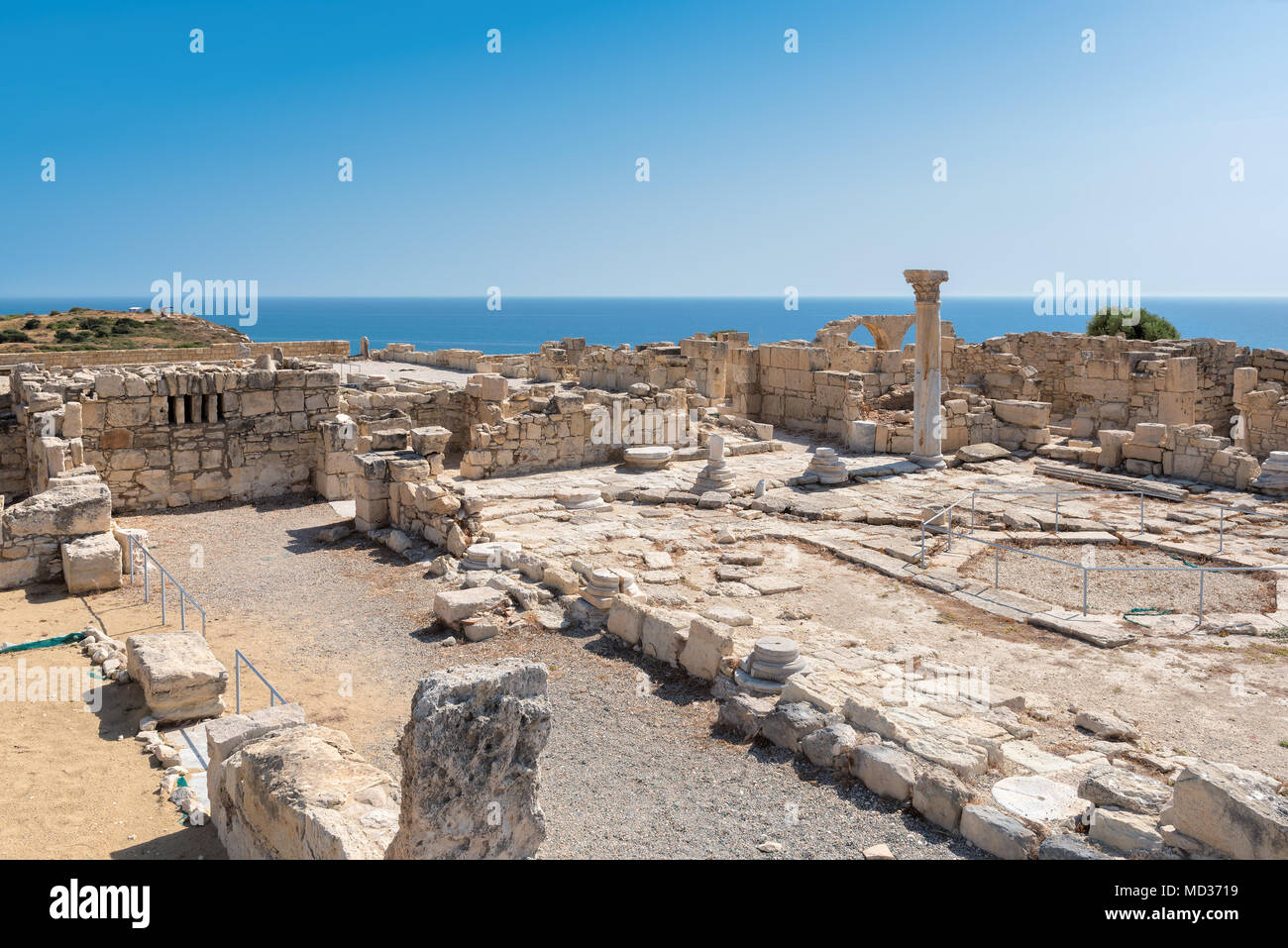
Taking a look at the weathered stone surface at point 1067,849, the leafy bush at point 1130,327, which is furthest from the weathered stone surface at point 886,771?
the leafy bush at point 1130,327

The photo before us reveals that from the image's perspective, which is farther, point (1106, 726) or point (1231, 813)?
point (1106, 726)

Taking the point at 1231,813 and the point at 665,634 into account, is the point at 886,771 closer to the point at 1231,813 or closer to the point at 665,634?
the point at 1231,813

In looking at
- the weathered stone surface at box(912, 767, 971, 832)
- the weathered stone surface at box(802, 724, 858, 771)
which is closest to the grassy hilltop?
the weathered stone surface at box(802, 724, 858, 771)

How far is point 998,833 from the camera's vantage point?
5637mm

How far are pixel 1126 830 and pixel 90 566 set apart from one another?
9.64 meters

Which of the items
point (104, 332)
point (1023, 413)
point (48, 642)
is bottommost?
point (48, 642)

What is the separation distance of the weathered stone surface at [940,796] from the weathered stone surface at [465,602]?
5.05 metres

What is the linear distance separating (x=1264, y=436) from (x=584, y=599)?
559 inches

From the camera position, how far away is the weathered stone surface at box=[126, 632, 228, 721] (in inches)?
285

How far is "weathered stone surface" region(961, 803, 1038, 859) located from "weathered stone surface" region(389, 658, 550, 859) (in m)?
2.74

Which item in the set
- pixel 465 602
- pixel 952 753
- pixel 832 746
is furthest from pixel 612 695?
pixel 952 753

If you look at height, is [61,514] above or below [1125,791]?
above

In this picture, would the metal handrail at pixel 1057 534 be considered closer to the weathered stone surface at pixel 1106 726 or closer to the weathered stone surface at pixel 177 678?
the weathered stone surface at pixel 1106 726

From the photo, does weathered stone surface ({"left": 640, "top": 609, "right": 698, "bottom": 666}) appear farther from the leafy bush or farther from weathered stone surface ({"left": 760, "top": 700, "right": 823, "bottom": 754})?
the leafy bush
